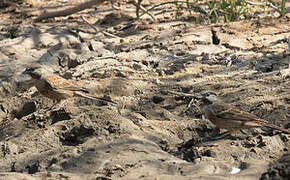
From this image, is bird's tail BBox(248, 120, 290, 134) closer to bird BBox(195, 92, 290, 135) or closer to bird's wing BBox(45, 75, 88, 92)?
bird BBox(195, 92, 290, 135)

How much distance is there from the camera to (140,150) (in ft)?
17.2

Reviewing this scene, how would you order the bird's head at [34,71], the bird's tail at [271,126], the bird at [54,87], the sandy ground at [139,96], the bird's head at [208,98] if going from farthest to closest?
the bird's head at [34,71], the bird at [54,87], the bird's head at [208,98], the bird's tail at [271,126], the sandy ground at [139,96]

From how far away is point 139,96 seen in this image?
7.34 metres

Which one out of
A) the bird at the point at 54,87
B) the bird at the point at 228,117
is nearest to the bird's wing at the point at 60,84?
the bird at the point at 54,87

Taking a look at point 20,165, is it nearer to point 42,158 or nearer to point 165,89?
point 42,158

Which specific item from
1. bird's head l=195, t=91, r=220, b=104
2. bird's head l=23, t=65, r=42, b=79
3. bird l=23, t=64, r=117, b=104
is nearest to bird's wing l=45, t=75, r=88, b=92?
bird l=23, t=64, r=117, b=104

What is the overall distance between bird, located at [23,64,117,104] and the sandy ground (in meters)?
0.16

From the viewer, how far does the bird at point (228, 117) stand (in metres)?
5.80

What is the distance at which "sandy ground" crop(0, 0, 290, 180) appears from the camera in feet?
16.6

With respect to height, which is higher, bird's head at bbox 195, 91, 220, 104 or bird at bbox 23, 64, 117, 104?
bird's head at bbox 195, 91, 220, 104

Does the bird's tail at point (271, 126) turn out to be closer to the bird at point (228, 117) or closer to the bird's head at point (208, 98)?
the bird at point (228, 117)

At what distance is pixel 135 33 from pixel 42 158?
5.42 meters

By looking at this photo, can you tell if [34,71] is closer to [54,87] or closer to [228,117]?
[54,87]

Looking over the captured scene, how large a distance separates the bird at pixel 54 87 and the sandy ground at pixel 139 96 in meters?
0.16
